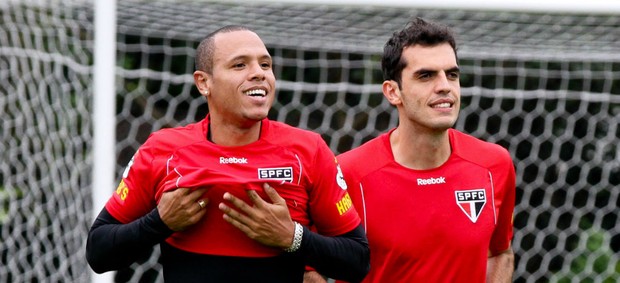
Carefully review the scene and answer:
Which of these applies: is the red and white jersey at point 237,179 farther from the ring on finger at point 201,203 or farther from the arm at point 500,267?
the arm at point 500,267

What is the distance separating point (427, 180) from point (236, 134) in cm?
90

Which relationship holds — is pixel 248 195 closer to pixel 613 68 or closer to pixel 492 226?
pixel 492 226

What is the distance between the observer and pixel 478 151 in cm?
480

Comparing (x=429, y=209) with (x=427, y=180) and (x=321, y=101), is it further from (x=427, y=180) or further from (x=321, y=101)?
(x=321, y=101)

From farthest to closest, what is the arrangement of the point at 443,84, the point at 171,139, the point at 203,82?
the point at 443,84, the point at 203,82, the point at 171,139

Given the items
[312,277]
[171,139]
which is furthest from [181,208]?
[312,277]

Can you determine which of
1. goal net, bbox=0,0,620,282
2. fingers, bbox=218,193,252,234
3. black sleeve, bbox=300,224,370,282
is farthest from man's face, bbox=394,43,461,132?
goal net, bbox=0,0,620,282

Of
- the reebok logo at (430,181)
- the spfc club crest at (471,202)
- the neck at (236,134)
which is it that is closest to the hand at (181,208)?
the neck at (236,134)

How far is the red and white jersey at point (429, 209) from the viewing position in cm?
454

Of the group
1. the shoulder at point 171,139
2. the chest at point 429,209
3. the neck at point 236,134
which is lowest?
the chest at point 429,209

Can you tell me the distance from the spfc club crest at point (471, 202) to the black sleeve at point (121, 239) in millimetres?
1247

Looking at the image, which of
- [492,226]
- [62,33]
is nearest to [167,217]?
[492,226]

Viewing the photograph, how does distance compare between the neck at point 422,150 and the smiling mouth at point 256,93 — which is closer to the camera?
the smiling mouth at point 256,93

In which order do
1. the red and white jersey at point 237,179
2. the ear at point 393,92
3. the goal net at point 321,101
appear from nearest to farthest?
the red and white jersey at point 237,179, the ear at point 393,92, the goal net at point 321,101
